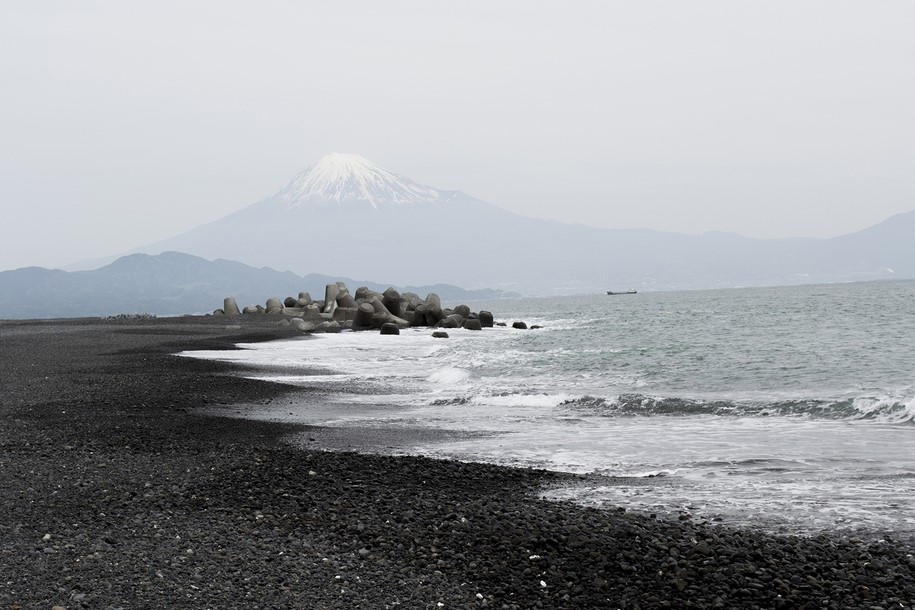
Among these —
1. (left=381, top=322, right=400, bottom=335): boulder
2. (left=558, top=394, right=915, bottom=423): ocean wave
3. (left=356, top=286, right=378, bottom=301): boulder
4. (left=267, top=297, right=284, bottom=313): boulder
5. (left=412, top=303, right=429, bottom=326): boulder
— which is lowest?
(left=558, top=394, right=915, bottom=423): ocean wave

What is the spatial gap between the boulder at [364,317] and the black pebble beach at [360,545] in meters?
42.4

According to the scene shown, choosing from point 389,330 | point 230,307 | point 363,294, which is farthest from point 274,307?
point 389,330

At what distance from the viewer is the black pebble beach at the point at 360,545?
19.2ft

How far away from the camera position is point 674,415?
16.8m

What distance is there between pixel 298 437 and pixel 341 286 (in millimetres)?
53503

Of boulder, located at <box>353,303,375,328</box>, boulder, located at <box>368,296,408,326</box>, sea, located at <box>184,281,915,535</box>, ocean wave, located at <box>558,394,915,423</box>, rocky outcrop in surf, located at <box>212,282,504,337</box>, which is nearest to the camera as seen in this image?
sea, located at <box>184,281,915,535</box>

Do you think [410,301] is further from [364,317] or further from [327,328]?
[327,328]

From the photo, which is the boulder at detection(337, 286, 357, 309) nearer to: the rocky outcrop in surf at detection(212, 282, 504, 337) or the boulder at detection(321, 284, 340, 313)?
the rocky outcrop in surf at detection(212, 282, 504, 337)

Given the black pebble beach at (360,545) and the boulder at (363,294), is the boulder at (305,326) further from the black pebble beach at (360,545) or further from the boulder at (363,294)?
the black pebble beach at (360,545)

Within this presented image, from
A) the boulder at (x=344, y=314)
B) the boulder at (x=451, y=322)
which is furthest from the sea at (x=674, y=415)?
the boulder at (x=344, y=314)

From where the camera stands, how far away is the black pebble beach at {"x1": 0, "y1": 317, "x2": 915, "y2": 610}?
586 centimetres

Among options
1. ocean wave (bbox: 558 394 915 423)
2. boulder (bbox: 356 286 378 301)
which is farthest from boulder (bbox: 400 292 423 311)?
ocean wave (bbox: 558 394 915 423)

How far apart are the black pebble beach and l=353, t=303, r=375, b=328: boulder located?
139ft

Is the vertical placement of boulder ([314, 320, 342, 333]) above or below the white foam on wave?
above
